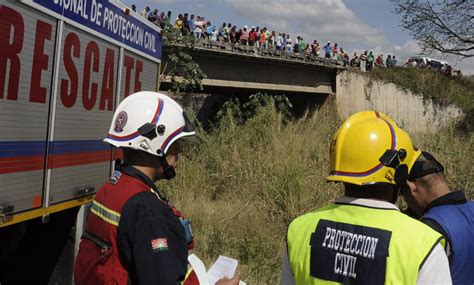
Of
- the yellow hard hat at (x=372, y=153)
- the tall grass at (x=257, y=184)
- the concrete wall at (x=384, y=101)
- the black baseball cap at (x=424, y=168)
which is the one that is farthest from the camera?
the concrete wall at (x=384, y=101)

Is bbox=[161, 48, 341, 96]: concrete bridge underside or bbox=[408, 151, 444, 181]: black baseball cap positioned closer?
bbox=[408, 151, 444, 181]: black baseball cap

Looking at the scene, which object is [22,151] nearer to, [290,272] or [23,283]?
[23,283]

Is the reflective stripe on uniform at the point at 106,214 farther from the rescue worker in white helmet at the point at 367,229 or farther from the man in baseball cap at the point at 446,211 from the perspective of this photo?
the man in baseball cap at the point at 446,211

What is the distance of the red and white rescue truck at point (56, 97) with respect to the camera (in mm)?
3307

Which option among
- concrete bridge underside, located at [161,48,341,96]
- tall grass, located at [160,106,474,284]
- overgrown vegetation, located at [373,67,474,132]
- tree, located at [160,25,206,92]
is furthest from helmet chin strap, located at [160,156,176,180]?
overgrown vegetation, located at [373,67,474,132]

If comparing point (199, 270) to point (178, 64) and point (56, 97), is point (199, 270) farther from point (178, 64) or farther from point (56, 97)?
point (178, 64)

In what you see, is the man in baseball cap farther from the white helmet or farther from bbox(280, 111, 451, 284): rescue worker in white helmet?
the white helmet

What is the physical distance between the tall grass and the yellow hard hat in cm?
390

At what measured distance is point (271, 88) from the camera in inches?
1043

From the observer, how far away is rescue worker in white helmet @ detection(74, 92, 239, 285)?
184cm

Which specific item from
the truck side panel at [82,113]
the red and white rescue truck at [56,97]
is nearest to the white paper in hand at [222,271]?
the red and white rescue truck at [56,97]

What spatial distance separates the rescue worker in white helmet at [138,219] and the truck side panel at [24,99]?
137 centimetres

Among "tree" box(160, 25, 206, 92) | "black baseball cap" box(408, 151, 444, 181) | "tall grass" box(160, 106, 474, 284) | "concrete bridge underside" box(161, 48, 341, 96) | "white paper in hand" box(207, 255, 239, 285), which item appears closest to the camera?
"white paper in hand" box(207, 255, 239, 285)

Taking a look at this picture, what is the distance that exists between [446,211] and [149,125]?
1638 millimetres
